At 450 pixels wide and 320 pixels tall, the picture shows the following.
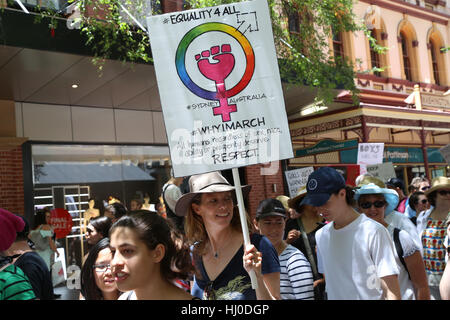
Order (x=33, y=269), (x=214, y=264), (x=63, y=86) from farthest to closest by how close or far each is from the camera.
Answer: (x=63, y=86)
(x=33, y=269)
(x=214, y=264)

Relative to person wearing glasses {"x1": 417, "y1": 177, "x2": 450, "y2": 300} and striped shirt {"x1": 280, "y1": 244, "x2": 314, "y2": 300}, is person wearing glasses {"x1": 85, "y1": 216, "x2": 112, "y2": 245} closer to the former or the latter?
striped shirt {"x1": 280, "y1": 244, "x2": 314, "y2": 300}

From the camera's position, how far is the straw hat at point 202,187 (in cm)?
336

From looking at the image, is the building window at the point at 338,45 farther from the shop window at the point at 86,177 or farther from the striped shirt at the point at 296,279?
the striped shirt at the point at 296,279

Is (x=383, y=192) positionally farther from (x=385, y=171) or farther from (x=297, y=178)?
(x=385, y=171)

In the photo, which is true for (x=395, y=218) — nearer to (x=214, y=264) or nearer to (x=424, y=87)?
(x=214, y=264)

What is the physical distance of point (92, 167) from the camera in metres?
13.0

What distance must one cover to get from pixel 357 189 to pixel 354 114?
1270 centimetres

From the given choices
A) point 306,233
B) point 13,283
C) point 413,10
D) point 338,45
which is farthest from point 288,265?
point 413,10

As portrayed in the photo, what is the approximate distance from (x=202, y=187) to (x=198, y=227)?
0.95ft

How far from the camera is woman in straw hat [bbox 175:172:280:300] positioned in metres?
2.99

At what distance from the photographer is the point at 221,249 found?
3277 millimetres

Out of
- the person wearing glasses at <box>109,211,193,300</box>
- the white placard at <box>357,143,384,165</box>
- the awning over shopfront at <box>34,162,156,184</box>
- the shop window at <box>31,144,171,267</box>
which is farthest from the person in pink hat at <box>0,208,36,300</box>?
the awning over shopfront at <box>34,162,156,184</box>

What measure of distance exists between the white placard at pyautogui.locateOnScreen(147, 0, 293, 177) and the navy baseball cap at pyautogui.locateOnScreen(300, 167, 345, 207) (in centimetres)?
28
